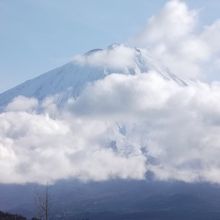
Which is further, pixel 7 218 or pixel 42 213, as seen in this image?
pixel 7 218

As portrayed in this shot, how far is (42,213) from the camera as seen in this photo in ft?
197

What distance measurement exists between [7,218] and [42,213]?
42.6 m

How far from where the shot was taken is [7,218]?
100750 mm

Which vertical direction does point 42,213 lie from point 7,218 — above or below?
below
